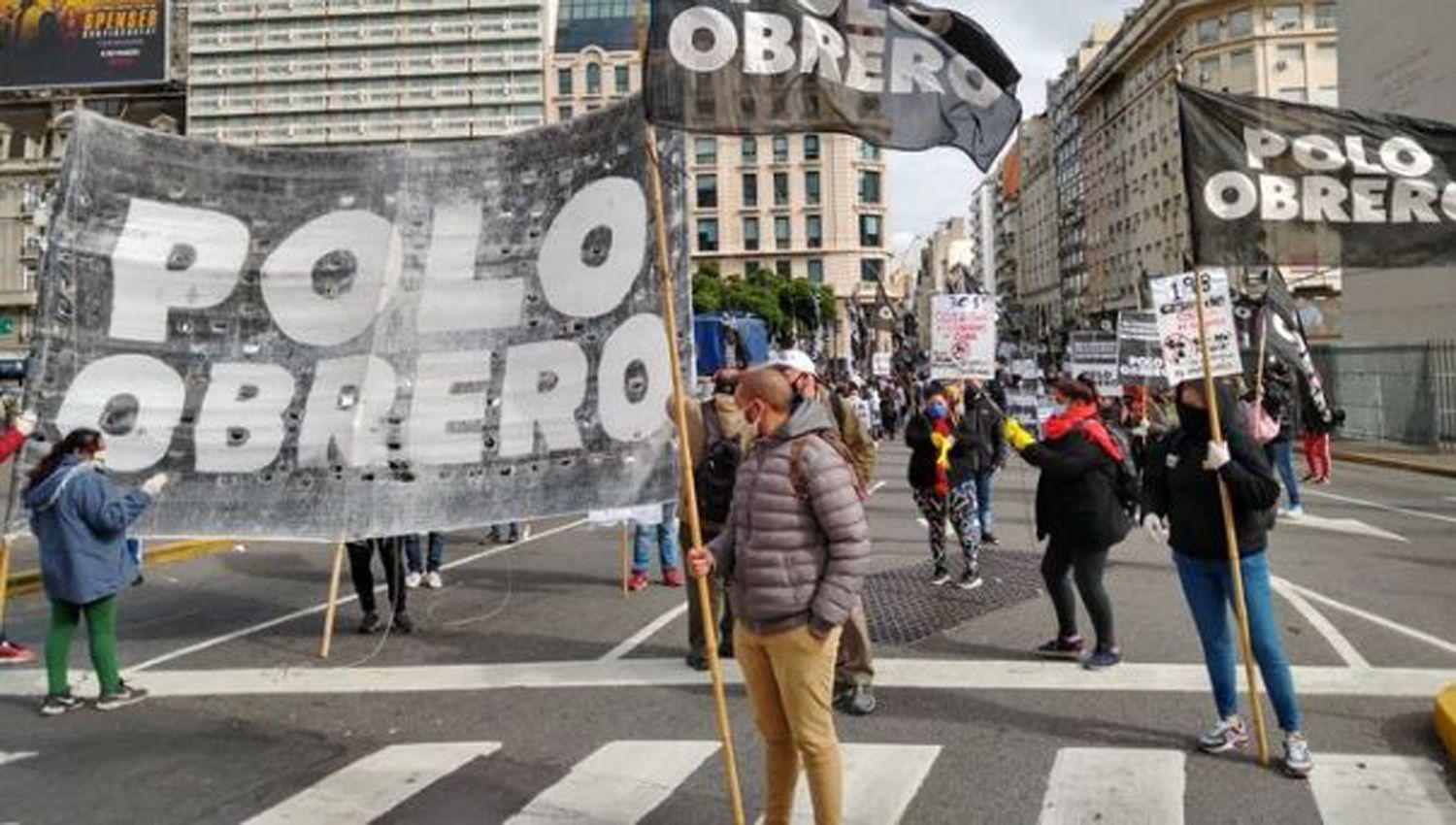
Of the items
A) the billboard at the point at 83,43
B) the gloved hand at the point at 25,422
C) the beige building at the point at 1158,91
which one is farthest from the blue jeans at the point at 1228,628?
the billboard at the point at 83,43

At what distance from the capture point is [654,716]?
244 inches

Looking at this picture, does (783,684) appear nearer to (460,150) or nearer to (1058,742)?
(1058,742)

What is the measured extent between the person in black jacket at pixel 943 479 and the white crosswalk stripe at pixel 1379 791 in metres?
4.42

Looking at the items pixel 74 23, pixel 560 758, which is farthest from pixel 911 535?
pixel 74 23

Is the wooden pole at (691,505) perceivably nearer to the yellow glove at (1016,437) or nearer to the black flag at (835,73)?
the black flag at (835,73)

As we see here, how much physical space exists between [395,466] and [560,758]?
270 cm

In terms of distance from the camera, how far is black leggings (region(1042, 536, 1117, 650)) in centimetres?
680

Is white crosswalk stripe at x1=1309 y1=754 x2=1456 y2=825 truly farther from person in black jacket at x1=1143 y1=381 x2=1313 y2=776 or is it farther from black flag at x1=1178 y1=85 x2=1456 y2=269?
black flag at x1=1178 y1=85 x2=1456 y2=269

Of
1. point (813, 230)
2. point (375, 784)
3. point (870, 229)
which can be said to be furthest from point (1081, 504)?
point (870, 229)

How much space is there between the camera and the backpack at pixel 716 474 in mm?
7051

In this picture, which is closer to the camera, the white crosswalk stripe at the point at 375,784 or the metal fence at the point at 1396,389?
the white crosswalk stripe at the point at 375,784

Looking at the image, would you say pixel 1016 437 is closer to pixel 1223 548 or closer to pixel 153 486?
pixel 1223 548

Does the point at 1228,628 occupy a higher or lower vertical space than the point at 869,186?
lower

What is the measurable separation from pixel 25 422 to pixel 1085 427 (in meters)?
6.44
